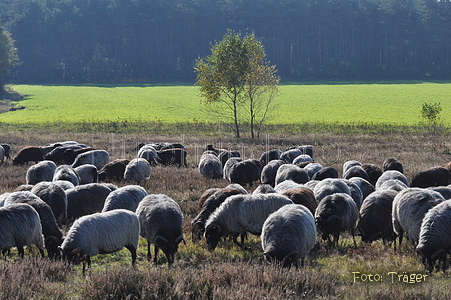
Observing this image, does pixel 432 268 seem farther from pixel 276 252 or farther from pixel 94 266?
pixel 94 266

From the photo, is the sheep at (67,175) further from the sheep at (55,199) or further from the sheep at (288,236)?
the sheep at (288,236)

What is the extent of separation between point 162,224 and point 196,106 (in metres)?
58.6

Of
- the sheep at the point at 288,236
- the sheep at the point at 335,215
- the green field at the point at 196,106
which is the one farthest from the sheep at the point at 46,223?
the green field at the point at 196,106

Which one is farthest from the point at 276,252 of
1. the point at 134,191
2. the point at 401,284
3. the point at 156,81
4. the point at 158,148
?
the point at 156,81

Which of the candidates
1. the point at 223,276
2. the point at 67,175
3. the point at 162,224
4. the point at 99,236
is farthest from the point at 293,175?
the point at 223,276

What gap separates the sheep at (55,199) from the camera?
12.3 metres

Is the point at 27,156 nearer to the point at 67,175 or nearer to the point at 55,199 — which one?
the point at 67,175

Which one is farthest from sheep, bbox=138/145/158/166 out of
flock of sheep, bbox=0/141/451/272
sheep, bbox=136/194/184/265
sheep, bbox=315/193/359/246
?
sheep, bbox=315/193/359/246

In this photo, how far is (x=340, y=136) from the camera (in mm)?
38031

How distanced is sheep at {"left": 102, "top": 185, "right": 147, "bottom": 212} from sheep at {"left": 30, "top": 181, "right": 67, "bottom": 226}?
1368mm

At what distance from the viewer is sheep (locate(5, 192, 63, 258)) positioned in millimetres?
9945

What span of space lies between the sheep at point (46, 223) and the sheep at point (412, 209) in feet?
25.2

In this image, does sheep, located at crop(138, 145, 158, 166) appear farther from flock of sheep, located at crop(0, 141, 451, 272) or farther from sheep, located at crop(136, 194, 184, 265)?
sheep, located at crop(136, 194, 184, 265)

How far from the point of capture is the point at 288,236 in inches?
354
